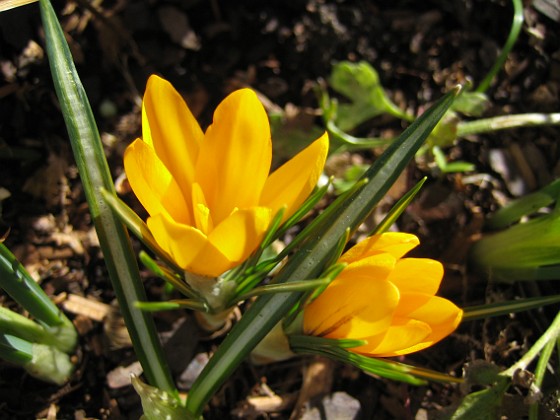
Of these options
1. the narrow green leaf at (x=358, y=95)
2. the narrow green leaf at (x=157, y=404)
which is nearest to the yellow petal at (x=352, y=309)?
the narrow green leaf at (x=157, y=404)

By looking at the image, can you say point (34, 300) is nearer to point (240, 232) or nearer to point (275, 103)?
point (240, 232)

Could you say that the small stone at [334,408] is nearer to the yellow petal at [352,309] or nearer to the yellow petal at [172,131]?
the yellow petal at [352,309]

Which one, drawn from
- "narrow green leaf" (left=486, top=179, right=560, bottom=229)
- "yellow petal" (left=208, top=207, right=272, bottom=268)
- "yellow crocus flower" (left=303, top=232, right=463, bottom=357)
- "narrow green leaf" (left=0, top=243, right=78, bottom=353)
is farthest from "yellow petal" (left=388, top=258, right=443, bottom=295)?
"narrow green leaf" (left=0, top=243, right=78, bottom=353)

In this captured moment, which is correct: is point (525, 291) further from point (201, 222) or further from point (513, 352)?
point (201, 222)

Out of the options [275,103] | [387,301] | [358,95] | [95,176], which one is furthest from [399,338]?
[275,103]

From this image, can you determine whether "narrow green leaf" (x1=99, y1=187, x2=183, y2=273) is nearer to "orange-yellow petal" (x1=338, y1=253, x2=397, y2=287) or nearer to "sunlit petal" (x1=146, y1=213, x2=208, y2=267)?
"sunlit petal" (x1=146, y1=213, x2=208, y2=267)
